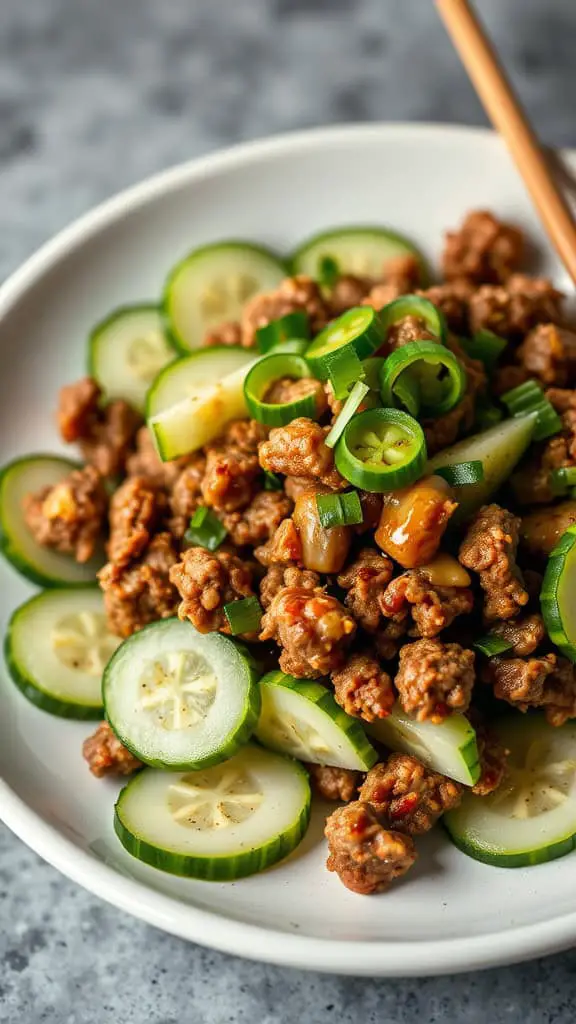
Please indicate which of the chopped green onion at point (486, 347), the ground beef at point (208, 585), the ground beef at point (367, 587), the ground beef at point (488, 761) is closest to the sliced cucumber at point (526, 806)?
the ground beef at point (488, 761)

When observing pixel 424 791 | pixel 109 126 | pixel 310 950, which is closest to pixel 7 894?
pixel 310 950

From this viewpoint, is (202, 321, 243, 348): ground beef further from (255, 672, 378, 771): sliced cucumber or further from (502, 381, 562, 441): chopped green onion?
(255, 672, 378, 771): sliced cucumber

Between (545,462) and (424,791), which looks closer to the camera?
(424,791)

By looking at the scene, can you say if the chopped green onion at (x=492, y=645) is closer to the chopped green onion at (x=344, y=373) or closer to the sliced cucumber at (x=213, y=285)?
the chopped green onion at (x=344, y=373)

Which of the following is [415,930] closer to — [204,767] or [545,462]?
[204,767]

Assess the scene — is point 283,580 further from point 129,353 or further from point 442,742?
point 129,353
